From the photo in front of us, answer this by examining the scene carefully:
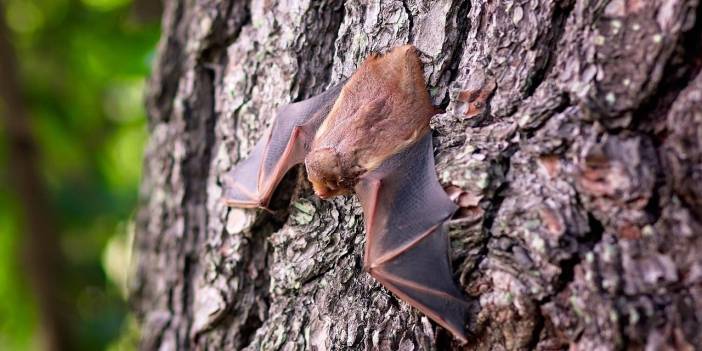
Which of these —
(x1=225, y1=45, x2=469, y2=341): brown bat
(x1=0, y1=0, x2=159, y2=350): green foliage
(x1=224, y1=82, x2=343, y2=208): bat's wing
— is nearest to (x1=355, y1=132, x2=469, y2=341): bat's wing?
(x1=225, y1=45, x2=469, y2=341): brown bat

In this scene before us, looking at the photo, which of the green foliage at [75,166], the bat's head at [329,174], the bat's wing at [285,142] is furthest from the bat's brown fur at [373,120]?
the green foliage at [75,166]

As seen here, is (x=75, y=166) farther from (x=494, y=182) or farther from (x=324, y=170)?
(x=494, y=182)

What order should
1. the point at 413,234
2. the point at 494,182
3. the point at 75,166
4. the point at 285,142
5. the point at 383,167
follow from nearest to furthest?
the point at 494,182, the point at 413,234, the point at 383,167, the point at 285,142, the point at 75,166

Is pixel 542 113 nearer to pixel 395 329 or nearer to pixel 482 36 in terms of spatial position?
pixel 482 36

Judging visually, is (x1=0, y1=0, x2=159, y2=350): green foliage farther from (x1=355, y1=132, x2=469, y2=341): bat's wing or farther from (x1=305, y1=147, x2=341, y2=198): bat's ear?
(x1=355, y1=132, x2=469, y2=341): bat's wing

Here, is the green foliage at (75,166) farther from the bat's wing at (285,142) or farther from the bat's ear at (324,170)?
the bat's ear at (324,170)

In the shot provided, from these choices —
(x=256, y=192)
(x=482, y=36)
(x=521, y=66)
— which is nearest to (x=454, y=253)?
(x=521, y=66)

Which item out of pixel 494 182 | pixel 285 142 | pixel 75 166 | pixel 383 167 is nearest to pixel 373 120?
pixel 383 167
